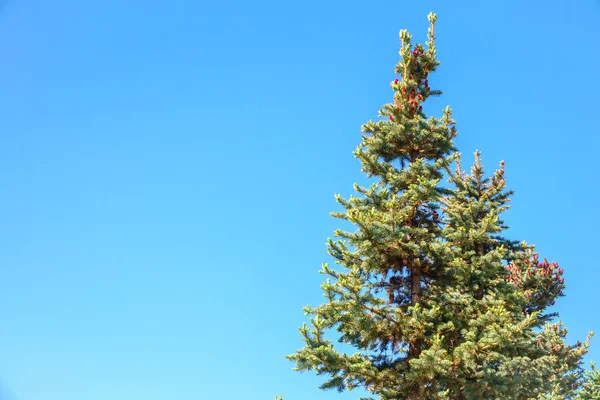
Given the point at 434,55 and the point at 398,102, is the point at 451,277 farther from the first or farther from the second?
the point at 434,55

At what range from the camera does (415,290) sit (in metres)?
15.9

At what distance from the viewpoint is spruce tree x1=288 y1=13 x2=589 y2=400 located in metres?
13.4

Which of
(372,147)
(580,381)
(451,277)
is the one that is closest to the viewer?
(451,277)

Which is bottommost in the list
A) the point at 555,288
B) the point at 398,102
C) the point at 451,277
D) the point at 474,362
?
the point at 474,362

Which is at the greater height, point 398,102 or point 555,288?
point 398,102

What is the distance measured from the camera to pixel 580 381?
1134 inches

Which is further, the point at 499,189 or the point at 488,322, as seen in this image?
the point at 499,189

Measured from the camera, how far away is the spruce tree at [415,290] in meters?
13.4

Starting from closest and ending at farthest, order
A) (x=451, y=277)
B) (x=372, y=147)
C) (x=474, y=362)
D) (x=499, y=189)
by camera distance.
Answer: (x=474, y=362)
(x=451, y=277)
(x=372, y=147)
(x=499, y=189)

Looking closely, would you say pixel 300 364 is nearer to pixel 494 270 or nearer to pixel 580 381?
pixel 494 270

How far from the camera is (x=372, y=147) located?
1738 centimetres

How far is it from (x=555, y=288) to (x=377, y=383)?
14.5 meters

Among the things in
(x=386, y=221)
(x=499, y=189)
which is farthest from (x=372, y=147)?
(x=499, y=189)

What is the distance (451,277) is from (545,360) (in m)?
7.30
